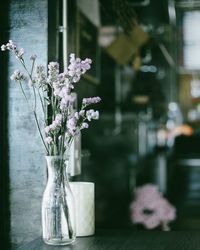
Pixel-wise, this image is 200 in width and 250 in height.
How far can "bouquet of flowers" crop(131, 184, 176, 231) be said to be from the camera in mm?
3070

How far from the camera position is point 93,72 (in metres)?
4.55

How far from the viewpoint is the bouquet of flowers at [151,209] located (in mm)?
3070

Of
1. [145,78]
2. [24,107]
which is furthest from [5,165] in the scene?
[145,78]

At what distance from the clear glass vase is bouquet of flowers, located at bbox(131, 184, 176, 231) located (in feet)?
3.72

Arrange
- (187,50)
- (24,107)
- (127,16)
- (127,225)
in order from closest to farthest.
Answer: (24,107), (127,16), (127,225), (187,50)

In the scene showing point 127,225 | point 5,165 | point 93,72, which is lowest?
point 127,225

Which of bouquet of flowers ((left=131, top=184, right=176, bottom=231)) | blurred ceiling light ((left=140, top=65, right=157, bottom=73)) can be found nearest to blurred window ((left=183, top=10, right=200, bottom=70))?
blurred ceiling light ((left=140, top=65, right=157, bottom=73))

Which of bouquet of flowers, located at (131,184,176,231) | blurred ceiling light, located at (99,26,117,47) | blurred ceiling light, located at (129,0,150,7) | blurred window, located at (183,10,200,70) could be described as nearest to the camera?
bouquet of flowers, located at (131,184,176,231)

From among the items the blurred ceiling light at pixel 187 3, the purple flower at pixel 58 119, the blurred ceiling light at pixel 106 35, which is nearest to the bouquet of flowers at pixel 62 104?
the purple flower at pixel 58 119

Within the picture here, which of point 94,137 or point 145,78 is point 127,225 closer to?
point 94,137

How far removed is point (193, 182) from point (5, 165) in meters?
4.50

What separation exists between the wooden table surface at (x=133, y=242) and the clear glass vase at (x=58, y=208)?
45 mm

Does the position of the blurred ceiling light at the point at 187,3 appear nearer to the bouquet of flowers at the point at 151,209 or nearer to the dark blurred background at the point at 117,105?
the dark blurred background at the point at 117,105

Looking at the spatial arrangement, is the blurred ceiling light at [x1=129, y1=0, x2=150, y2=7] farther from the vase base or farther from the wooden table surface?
the vase base
